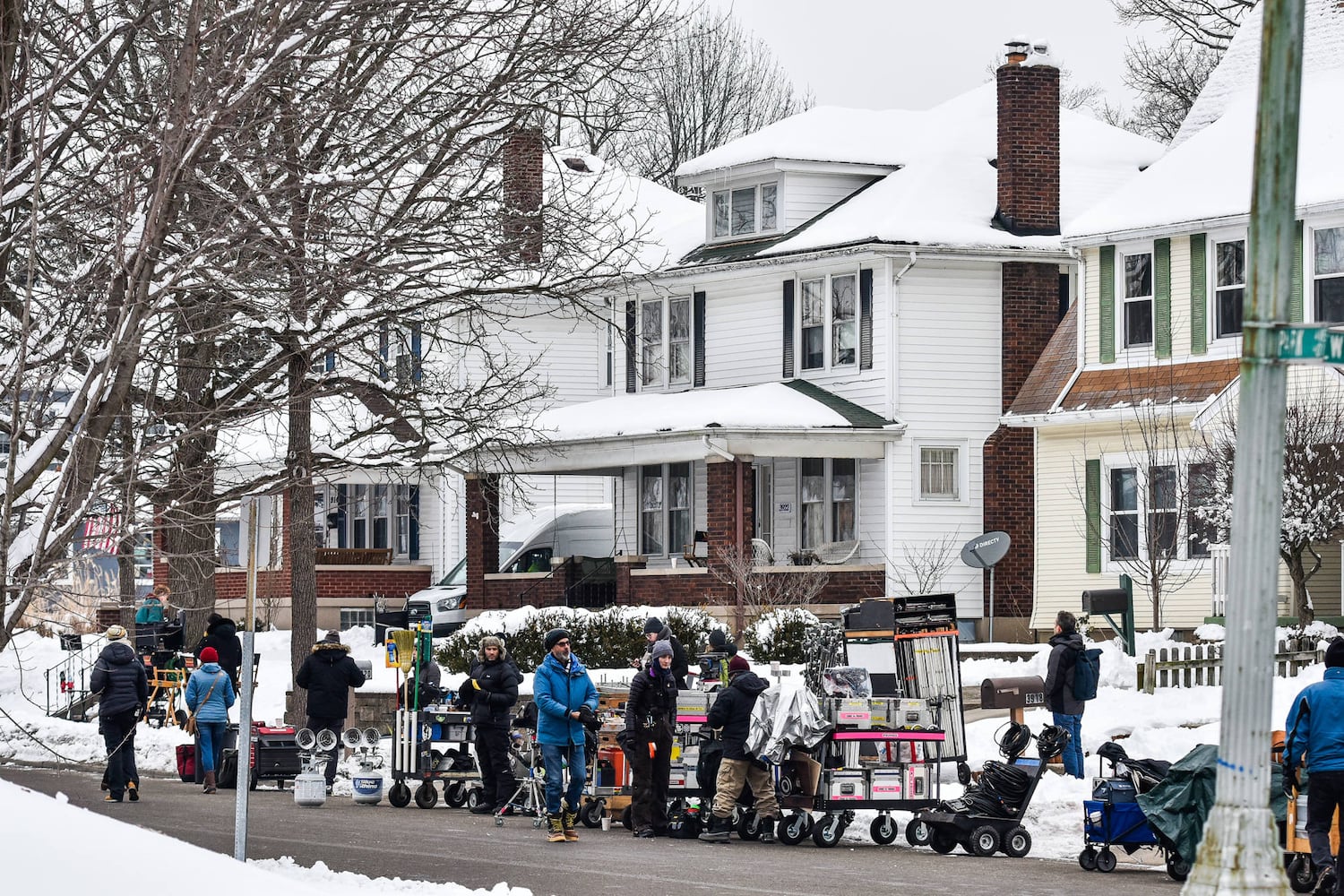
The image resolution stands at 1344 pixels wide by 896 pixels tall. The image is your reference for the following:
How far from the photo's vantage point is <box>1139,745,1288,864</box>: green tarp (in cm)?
1463

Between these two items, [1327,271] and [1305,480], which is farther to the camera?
[1327,271]

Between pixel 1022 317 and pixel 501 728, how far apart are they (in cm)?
1886

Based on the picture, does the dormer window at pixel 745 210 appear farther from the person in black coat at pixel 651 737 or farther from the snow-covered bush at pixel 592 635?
the person in black coat at pixel 651 737

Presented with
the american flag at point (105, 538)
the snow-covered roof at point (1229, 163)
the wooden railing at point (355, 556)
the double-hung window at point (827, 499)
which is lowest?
the wooden railing at point (355, 556)

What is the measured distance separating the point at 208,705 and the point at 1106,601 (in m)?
11.6

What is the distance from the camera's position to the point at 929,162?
38.4 metres

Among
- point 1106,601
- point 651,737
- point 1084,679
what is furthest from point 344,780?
point 1106,601

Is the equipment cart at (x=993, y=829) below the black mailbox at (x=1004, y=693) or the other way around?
below

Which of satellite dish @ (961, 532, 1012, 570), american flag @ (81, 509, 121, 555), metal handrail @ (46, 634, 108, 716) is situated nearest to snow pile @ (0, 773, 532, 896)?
american flag @ (81, 509, 121, 555)

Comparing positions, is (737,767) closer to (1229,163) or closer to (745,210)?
(1229,163)

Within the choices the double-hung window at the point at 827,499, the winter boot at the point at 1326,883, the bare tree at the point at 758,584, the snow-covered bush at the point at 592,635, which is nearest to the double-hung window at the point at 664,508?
the double-hung window at the point at 827,499

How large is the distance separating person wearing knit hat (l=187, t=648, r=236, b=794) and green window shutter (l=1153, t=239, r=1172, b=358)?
1675cm

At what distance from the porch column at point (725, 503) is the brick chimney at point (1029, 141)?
22.1ft

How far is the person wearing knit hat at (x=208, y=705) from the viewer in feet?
73.3
